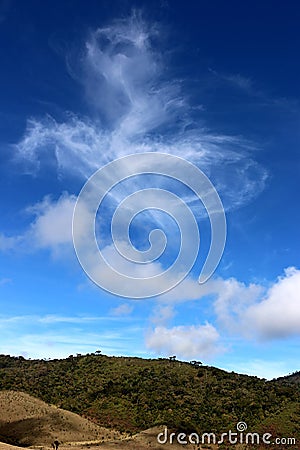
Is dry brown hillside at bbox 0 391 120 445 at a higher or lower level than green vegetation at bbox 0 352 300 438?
lower

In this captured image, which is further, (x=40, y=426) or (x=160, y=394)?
(x=160, y=394)

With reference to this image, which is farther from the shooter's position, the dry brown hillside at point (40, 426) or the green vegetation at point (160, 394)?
the green vegetation at point (160, 394)

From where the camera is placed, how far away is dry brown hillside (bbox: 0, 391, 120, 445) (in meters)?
55.5

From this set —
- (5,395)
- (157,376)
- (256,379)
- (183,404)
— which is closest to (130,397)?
(183,404)

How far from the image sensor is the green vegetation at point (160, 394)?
229 feet

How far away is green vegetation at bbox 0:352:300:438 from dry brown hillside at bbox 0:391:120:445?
29.1 feet

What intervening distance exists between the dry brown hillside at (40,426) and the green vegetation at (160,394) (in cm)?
888

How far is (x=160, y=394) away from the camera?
275 feet

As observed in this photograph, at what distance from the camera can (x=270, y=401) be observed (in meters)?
79.9

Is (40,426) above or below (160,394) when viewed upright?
below

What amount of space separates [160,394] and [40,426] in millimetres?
30309

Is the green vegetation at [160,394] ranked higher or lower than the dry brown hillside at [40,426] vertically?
higher

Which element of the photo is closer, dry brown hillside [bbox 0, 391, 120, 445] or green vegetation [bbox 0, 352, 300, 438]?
dry brown hillside [bbox 0, 391, 120, 445]

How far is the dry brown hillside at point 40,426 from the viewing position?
55500mm
